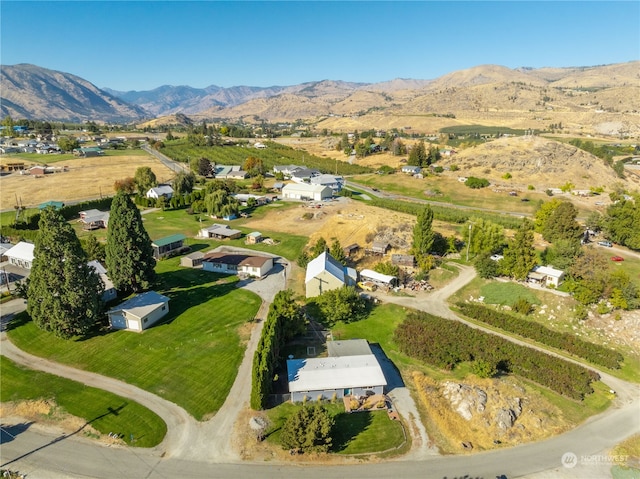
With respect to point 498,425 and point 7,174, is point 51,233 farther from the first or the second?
point 7,174

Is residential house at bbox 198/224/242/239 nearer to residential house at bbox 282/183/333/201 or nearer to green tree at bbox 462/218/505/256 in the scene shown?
residential house at bbox 282/183/333/201

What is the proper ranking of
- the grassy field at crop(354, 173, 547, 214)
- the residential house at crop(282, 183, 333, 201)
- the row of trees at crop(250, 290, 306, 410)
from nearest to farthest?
the row of trees at crop(250, 290, 306, 410) < the grassy field at crop(354, 173, 547, 214) < the residential house at crop(282, 183, 333, 201)

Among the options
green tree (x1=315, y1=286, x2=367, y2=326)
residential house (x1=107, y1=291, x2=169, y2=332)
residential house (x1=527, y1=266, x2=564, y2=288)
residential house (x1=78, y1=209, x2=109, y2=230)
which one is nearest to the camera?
residential house (x1=107, y1=291, x2=169, y2=332)

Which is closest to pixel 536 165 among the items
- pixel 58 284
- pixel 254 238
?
pixel 254 238

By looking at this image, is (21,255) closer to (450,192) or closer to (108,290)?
(108,290)

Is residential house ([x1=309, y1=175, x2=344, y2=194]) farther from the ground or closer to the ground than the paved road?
farther from the ground

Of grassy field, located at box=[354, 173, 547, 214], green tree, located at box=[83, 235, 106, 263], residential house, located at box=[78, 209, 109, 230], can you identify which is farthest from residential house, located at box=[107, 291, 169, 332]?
grassy field, located at box=[354, 173, 547, 214]

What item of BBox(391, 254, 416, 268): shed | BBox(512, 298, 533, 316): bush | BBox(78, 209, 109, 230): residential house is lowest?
BBox(512, 298, 533, 316): bush
